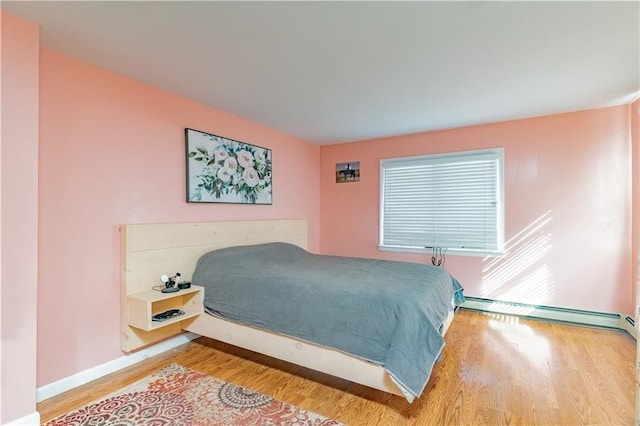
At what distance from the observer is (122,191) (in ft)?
7.54

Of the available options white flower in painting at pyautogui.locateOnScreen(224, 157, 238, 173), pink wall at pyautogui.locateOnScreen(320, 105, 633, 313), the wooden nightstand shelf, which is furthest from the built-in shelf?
pink wall at pyautogui.locateOnScreen(320, 105, 633, 313)

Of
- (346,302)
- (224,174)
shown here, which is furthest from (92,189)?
(346,302)

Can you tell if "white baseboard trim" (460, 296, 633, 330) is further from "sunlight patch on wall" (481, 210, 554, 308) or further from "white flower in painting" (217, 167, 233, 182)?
"white flower in painting" (217, 167, 233, 182)

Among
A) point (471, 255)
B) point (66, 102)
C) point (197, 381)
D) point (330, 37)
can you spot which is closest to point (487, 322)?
point (471, 255)

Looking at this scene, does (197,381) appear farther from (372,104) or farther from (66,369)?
(372,104)

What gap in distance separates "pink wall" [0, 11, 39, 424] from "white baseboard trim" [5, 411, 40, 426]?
16 millimetres

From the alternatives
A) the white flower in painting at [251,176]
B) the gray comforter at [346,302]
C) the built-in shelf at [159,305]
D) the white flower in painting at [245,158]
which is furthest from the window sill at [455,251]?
the built-in shelf at [159,305]

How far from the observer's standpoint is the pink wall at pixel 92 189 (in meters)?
1.93

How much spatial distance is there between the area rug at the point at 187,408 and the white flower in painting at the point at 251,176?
199 cm

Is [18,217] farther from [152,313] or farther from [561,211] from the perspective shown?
[561,211]

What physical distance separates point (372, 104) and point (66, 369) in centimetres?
322

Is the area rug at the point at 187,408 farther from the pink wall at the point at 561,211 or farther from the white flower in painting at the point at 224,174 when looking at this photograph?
the pink wall at the point at 561,211

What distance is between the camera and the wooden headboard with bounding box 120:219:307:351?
228 cm

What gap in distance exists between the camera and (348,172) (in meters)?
4.52
